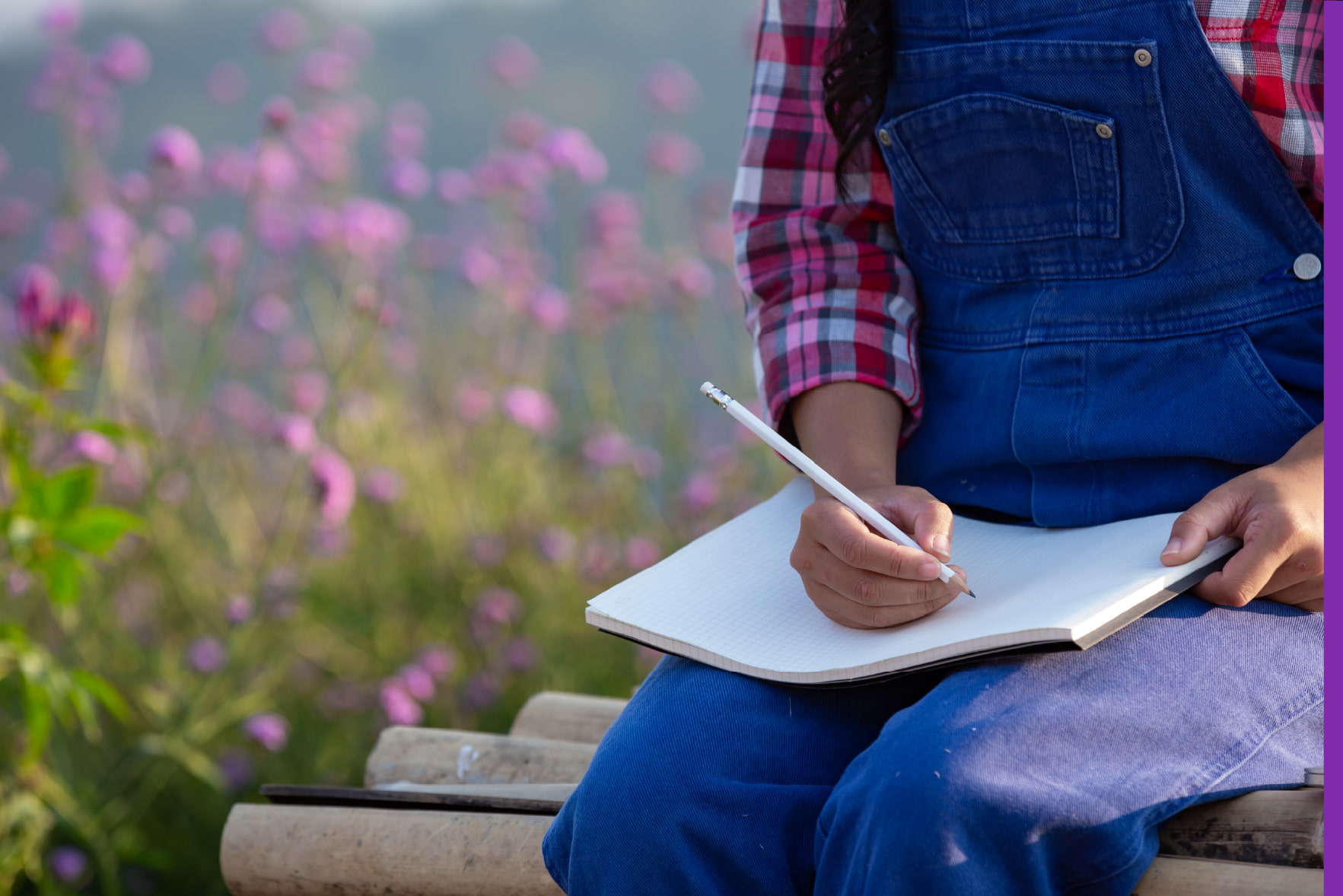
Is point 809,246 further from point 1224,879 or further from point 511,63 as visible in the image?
point 511,63

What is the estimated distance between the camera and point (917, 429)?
1127mm

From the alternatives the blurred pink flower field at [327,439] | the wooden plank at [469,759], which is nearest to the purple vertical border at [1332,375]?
the wooden plank at [469,759]

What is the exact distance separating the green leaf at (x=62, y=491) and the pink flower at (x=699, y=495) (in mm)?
976

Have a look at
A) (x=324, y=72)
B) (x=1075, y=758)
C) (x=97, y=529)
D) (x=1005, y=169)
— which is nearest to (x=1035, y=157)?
(x=1005, y=169)

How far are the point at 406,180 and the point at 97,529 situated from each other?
1116 mm

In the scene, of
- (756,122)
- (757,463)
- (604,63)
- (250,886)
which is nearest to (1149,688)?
(756,122)

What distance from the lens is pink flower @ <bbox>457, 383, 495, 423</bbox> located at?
2.22 m

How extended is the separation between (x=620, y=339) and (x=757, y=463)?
0.61 metres

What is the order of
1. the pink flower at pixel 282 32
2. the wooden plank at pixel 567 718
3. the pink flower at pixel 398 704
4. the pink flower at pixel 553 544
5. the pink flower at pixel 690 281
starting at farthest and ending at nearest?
1. the pink flower at pixel 282 32
2. the pink flower at pixel 690 281
3. the pink flower at pixel 553 544
4. the pink flower at pixel 398 704
5. the wooden plank at pixel 567 718

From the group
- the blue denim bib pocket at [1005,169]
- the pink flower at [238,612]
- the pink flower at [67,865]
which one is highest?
the blue denim bib pocket at [1005,169]

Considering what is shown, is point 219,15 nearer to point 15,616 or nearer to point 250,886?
point 15,616

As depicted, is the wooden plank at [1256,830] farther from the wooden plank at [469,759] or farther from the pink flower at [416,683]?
the pink flower at [416,683]

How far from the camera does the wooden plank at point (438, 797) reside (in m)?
1.12

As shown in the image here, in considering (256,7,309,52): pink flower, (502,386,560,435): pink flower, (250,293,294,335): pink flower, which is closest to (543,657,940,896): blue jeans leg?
(502,386,560,435): pink flower
